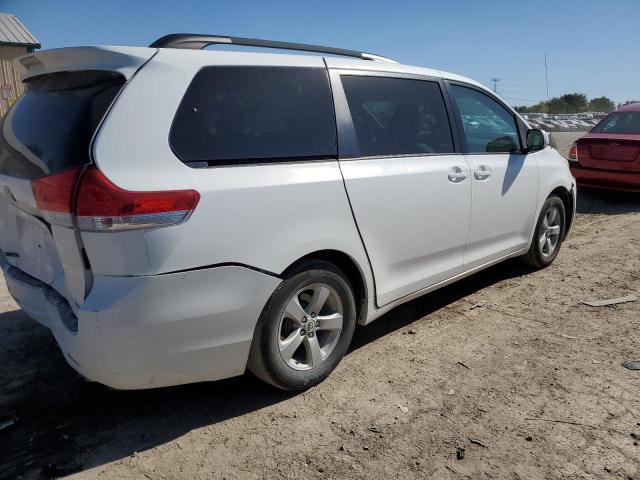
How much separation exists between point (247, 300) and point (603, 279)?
375 centimetres

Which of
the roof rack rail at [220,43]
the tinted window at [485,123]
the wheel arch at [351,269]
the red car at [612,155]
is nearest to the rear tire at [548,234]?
the tinted window at [485,123]

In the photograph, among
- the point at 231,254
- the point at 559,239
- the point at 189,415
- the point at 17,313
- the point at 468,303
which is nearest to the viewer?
the point at 231,254

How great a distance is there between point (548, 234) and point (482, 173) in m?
1.58

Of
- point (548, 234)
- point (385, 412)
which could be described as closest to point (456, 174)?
point (385, 412)

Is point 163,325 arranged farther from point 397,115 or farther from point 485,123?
point 485,123

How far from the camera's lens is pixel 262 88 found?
283cm

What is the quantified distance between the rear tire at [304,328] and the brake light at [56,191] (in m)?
1.04

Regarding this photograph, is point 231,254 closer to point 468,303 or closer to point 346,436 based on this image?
point 346,436

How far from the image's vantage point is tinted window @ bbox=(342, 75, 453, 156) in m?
3.31

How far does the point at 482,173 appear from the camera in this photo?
4066 millimetres

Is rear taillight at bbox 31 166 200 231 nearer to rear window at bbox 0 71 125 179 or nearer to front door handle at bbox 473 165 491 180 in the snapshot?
rear window at bbox 0 71 125 179

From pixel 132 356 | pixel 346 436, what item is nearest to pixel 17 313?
pixel 132 356

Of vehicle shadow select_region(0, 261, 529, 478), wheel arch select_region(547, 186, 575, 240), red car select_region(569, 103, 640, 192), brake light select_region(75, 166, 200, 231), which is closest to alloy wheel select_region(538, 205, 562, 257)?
wheel arch select_region(547, 186, 575, 240)

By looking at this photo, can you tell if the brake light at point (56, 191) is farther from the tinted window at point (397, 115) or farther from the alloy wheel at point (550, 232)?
the alloy wheel at point (550, 232)
